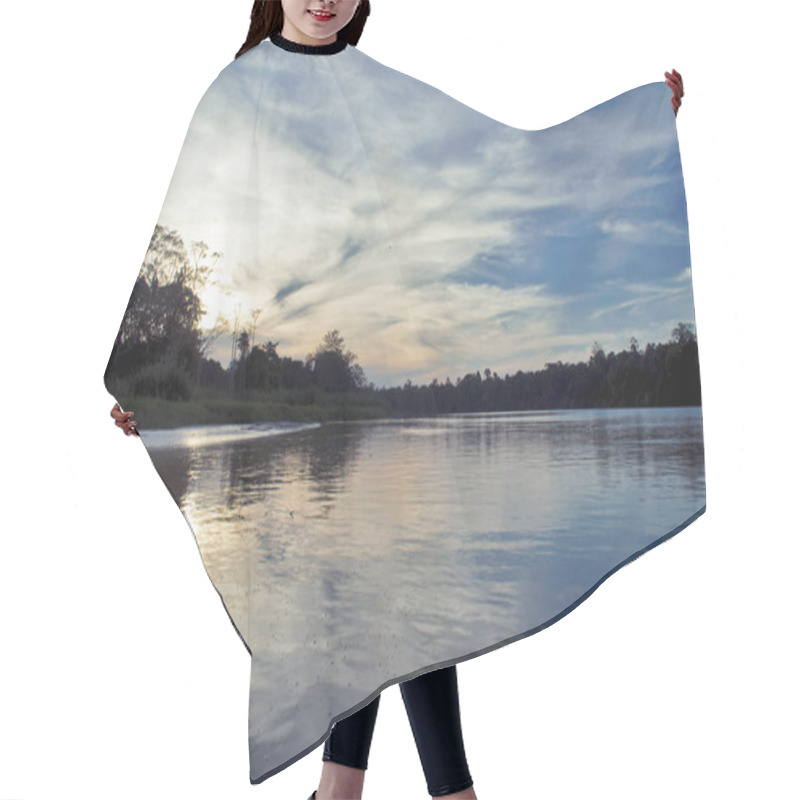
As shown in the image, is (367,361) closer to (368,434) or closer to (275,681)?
(368,434)

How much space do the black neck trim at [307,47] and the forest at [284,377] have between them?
0.41m

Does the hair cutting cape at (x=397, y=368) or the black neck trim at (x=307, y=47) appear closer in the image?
the hair cutting cape at (x=397, y=368)

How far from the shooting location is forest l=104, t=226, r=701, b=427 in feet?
8.24

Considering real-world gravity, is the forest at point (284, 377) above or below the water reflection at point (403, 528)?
above

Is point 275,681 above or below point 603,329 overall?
below

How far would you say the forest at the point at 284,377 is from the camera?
251 centimetres

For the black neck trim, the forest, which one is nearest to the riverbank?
the forest

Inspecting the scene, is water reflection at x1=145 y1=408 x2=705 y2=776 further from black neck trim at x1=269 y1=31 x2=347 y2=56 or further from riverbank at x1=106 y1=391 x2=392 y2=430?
black neck trim at x1=269 y1=31 x2=347 y2=56

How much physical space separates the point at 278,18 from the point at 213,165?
320 mm

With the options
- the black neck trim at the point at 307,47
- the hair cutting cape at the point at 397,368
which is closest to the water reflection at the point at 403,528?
the hair cutting cape at the point at 397,368

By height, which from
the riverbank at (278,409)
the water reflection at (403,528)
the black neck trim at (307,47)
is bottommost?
the water reflection at (403,528)

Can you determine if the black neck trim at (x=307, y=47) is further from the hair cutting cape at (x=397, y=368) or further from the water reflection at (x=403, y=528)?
the water reflection at (x=403, y=528)

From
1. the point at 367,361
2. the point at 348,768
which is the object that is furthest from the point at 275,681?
the point at 367,361

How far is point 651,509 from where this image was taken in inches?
97.2
